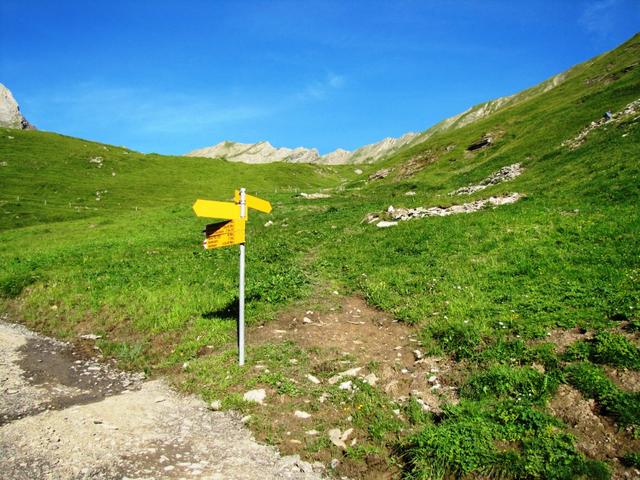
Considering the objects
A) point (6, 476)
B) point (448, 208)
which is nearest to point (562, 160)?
point (448, 208)

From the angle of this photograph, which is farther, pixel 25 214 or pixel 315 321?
pixel 25 214

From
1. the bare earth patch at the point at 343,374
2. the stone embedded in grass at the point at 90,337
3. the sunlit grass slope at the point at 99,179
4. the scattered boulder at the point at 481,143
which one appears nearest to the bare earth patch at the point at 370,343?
the bare earth patch at the point at 343,374

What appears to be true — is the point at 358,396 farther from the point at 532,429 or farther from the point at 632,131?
the point at 632,131

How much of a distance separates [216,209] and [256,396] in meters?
4.98

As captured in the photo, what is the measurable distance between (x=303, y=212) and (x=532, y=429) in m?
37.8

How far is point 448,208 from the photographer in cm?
2833

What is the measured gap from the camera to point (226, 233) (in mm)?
11680

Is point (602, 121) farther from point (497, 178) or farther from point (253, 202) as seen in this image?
point (253, 202)

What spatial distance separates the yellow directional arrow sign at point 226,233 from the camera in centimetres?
1143

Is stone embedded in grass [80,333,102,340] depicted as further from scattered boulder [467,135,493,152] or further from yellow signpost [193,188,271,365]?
scattered boulder [467,135,493,152]

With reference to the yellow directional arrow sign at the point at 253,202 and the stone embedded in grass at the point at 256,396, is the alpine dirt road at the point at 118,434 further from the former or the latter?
the yellow directional arrow sign at the point at 253,202

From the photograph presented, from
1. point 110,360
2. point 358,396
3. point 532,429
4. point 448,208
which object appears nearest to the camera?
point 532,429

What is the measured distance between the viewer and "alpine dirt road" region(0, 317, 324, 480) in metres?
7.23

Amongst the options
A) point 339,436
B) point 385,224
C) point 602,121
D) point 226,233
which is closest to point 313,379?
point 339,436
